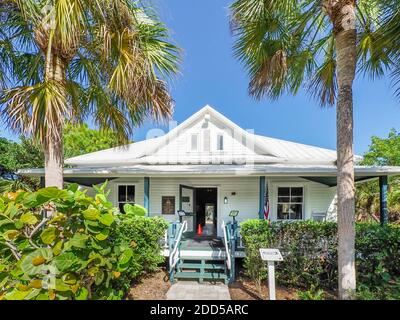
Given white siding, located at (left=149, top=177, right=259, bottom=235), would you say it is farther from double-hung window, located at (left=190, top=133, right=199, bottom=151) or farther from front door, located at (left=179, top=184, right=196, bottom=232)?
double-hung window, located at (left=190, top=133, right=199, bottom=151)

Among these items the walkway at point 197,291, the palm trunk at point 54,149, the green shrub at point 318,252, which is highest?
the palm trunk at point 54,149

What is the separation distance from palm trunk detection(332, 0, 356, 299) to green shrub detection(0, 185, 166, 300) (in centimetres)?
389

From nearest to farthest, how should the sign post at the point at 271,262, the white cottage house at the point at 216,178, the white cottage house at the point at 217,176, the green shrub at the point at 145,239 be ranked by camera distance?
the sign post at the point at 271,262
the green shrub at the point at 145,239
the white cottage house at the point at 217,176
the white cottage house at the point at 216,178

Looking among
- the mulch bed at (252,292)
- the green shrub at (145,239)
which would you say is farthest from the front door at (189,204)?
the mulch bed at (252,292)

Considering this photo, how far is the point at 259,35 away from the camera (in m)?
5.82

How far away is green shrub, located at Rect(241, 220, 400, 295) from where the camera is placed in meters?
5.37

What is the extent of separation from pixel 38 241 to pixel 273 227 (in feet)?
16.8

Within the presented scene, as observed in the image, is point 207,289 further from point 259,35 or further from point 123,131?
point 259,35

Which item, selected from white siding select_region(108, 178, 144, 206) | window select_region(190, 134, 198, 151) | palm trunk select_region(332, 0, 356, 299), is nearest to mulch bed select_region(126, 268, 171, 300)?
palm trunk select_region(332, 0, 356, 299)

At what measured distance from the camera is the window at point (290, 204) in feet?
36.9

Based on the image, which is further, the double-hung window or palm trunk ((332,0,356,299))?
the double-hung window

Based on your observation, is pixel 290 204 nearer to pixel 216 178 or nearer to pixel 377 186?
pixel 216 178

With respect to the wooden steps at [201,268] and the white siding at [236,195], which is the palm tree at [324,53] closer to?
the wooden steps at [201,268]

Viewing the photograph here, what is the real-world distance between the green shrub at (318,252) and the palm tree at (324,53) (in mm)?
1255
